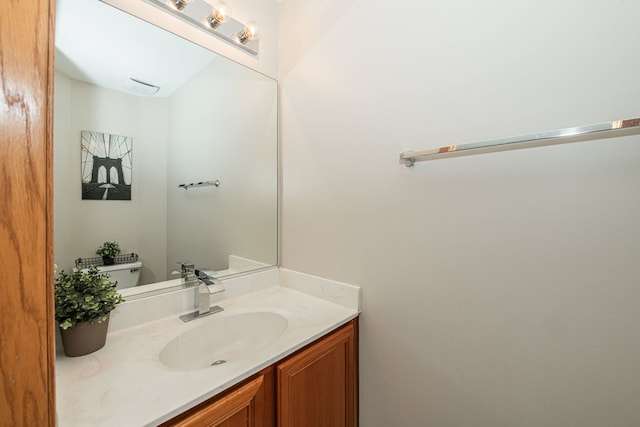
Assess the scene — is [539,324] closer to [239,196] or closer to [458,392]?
[458,392]

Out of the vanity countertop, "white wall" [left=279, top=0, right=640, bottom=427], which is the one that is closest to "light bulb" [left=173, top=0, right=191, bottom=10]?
"white wall" [left=279, top=0, right=640, bottom=427]

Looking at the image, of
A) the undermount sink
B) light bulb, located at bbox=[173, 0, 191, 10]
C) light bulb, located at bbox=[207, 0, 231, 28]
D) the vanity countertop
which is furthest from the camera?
light bulb, located at bbox=[207, 0, 231, 28]

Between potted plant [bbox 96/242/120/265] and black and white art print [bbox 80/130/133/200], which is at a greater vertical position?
black and white art print [bbox 80/130/133/200]

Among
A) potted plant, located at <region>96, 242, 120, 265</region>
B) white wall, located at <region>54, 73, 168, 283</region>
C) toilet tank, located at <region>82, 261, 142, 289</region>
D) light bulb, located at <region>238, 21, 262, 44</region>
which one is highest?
light bulb, located at <region>238, 21, 262, 44</region>

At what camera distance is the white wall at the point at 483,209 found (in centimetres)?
68

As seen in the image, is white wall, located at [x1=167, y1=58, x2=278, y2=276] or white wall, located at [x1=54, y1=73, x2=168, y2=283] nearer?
white wall, located at [x1=54, y1=73, x2=168, y2=283]

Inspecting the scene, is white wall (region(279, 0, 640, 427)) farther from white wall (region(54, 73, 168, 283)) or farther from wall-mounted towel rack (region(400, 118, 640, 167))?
white wall (region(54, 73, 168, 283))

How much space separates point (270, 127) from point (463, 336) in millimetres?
1363

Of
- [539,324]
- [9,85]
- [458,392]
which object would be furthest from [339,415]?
[9,85]

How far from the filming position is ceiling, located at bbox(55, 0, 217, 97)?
35.6 inches

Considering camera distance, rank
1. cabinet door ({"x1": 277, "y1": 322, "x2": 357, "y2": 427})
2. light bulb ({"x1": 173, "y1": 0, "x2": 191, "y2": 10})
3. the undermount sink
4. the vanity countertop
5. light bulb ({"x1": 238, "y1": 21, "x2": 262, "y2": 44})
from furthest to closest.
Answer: light bulb ({"x1": 238, "y1": 21, "x2": 262, "y2": 44}), light bulb ({"x1": 173, "y1": 0, "x2": 191, "y2": 10}), the undermount sink, cabinet door ({"x1": 277, "y1": 322, "x2": 357, "y2": 427}), the vanity countertop

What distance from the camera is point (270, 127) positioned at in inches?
60.0

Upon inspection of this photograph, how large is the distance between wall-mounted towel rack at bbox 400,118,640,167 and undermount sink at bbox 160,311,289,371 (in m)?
0.88

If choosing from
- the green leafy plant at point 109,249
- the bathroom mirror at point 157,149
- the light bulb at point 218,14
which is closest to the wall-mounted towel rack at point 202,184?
the bathroom mirror at point 157,149
